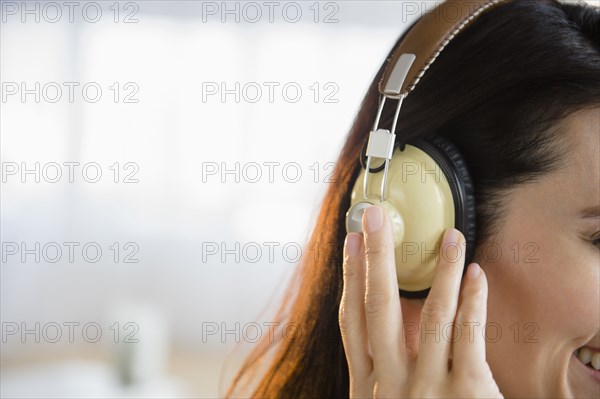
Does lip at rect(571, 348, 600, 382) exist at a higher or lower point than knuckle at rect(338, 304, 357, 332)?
lower

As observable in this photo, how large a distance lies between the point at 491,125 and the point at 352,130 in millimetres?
215

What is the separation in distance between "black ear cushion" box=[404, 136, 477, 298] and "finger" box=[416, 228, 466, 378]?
5cm

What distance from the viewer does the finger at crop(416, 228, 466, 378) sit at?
803mm

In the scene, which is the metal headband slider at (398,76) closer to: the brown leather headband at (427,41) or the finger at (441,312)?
the brown leather headband at (427,41)

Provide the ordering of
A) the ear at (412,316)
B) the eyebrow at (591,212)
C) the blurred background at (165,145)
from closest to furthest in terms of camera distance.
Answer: the eyebrow at (591,212) < the ear at (412,316) < the blurred background at (165,145)

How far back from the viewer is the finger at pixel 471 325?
0.80m

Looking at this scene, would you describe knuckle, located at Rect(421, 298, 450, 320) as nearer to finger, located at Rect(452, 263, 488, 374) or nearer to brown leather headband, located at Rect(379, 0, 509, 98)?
finger, located at Rect(452, 263, 488, 374)

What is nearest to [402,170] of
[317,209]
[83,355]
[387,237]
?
[387,237]

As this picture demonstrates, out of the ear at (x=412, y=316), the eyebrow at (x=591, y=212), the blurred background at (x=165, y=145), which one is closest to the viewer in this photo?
the eyebrow at (x=591, y=212)

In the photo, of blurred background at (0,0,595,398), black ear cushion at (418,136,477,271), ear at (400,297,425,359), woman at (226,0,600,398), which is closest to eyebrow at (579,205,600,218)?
Result: woman at (226,0,600,398)

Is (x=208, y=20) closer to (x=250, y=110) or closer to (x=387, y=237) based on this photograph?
(x=250, y=110)

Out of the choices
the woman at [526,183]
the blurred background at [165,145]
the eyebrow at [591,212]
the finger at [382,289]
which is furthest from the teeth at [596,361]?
the blurred background at [165,145]

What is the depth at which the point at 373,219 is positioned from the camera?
0.82 metres

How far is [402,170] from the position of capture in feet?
2.82
